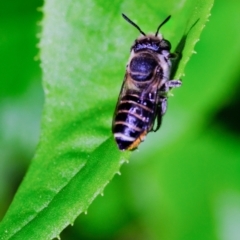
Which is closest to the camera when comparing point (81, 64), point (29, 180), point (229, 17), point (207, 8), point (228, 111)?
point (207, 8)

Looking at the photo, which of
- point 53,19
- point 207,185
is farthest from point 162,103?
point 207,185

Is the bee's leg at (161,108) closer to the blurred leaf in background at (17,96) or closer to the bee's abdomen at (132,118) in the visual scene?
the bee's abdomen at (132,118)

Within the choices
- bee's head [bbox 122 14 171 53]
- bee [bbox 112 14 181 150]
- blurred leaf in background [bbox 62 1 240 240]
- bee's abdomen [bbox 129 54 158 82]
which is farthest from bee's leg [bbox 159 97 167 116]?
blurred leaf in background [bbox 62 1 240 240]

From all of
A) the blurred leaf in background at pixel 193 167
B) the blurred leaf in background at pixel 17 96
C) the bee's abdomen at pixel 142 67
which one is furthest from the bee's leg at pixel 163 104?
the blurred leaf in background at pixel 17 96

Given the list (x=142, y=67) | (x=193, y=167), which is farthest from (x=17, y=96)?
(x=142, y=67)

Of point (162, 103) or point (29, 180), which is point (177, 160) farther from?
point (29, 180)

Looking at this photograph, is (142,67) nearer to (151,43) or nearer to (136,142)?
(151,43)
